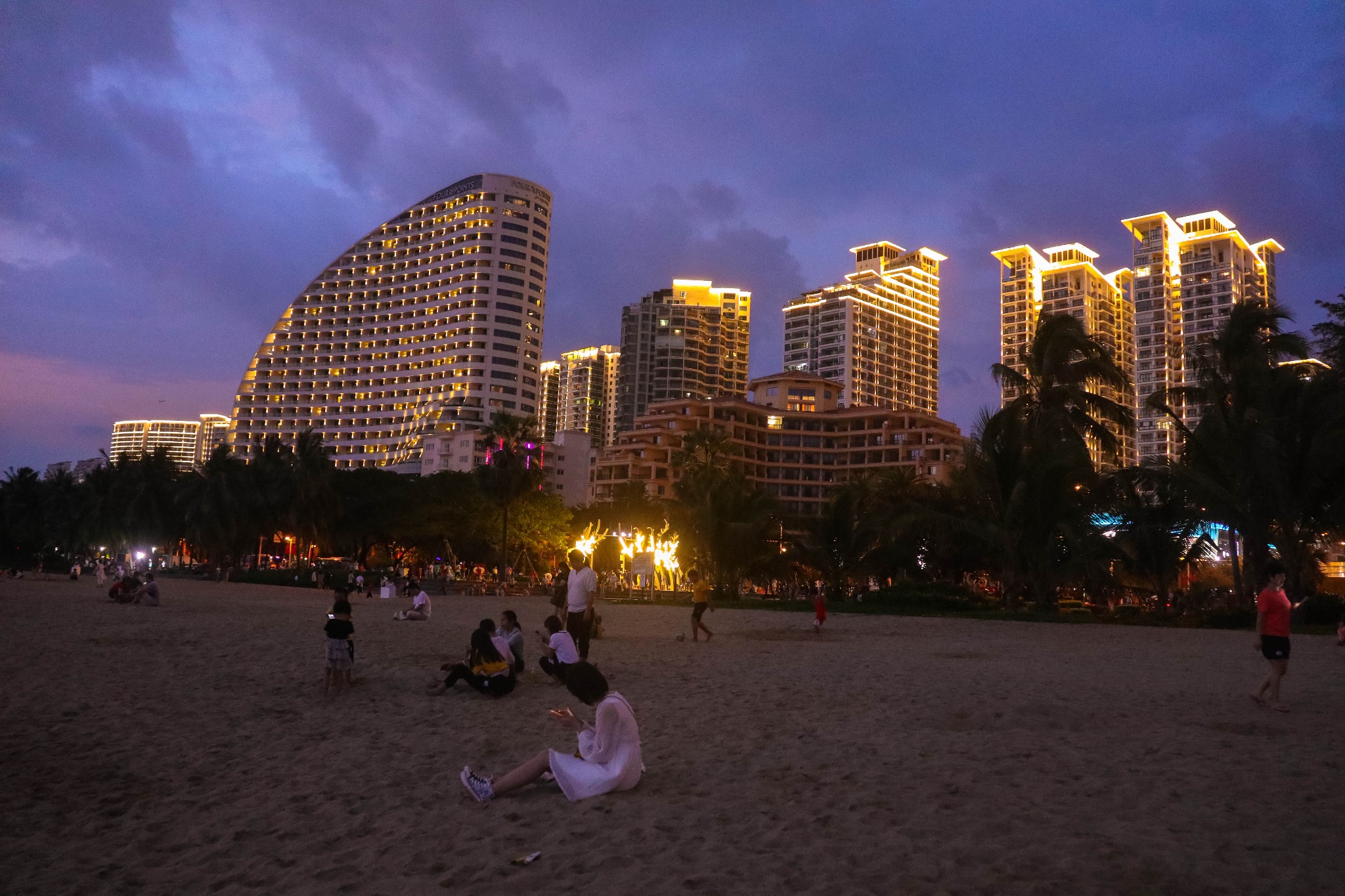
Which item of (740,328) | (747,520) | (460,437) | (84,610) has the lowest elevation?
(84,610)

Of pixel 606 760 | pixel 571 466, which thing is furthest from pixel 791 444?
pixel 606 760

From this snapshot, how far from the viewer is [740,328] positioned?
16638 cm

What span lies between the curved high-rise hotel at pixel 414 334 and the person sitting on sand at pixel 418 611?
104m

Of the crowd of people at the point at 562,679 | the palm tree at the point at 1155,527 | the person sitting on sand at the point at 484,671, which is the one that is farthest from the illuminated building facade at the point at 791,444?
the person sitting on sand at the point at 484,671

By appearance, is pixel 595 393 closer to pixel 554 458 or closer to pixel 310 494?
pixel 554 458

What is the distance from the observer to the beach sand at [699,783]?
4.55m

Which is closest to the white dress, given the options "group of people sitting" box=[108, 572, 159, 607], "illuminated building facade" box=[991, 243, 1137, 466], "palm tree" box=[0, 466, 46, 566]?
"group of people sitting" box=[108, 572, 159, 607]

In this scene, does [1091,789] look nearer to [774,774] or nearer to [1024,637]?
[774,774]

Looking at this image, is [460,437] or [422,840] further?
[460,437]

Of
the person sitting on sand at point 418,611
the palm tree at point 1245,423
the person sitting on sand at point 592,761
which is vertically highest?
the palm tree at point 1245,423

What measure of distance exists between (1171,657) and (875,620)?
10.4 metres

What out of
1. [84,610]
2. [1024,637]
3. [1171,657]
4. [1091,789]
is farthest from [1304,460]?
[84,610]

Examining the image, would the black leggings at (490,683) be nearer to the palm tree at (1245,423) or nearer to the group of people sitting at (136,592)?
the group of people sitting at (136,592)

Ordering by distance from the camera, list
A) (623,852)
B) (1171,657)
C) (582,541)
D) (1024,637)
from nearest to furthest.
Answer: (623,852) < (1171,657) < (1024,637) < (582,541)
